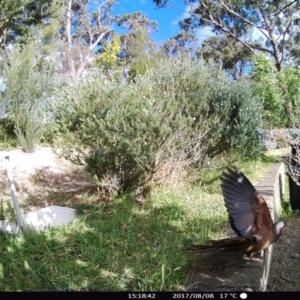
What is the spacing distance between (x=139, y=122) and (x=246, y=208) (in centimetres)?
114

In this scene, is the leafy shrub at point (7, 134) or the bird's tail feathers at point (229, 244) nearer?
the bird's tail feathers at point (229, 244)

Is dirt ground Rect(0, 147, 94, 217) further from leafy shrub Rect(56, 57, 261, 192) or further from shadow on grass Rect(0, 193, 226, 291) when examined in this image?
shadow on grass Rect(0, 193, 226, 291)

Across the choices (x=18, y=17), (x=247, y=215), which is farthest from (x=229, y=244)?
(x=18, y=17)

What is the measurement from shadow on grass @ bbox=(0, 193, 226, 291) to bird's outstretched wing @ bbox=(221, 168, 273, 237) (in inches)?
10.0

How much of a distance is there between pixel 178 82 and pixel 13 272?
1846 millimetres

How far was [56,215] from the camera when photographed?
1.98 meters

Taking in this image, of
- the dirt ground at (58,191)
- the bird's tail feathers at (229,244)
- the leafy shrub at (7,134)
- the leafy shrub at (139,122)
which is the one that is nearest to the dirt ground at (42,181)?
the dirt ground at (58,191)

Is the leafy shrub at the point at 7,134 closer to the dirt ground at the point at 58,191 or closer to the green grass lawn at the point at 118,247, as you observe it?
the dirt ground at the point at 58,191

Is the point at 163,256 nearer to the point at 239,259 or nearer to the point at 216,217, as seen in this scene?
the point at 239,259

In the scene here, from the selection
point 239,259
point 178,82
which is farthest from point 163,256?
point 178,82

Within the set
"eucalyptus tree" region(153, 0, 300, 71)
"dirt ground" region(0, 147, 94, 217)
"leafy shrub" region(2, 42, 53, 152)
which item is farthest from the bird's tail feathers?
"leafy shrub" region(2, 42, 53, 152)

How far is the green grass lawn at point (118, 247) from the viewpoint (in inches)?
48.4

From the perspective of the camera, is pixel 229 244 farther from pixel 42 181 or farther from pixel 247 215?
pixel 42 181

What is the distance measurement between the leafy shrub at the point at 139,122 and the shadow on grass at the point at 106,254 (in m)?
0.38
